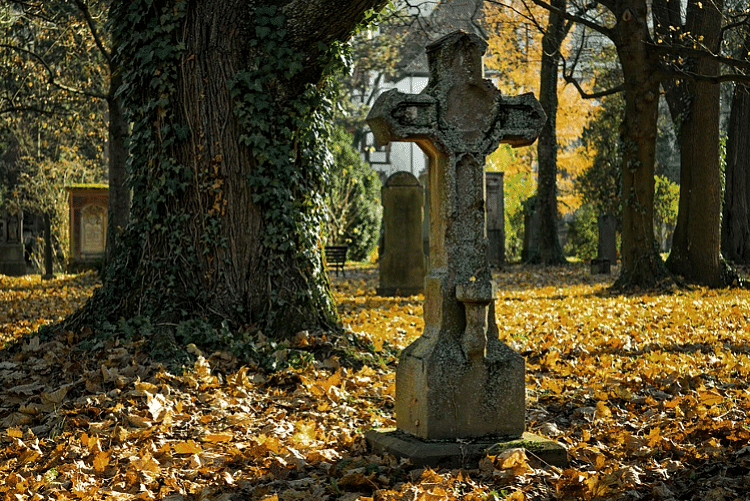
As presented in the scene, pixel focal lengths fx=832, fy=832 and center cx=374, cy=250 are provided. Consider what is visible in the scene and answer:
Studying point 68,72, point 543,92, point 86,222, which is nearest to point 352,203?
point 543,92

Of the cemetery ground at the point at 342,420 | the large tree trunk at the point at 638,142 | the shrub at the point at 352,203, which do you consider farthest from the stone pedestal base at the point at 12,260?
the large tree trunk at the point at 638,142

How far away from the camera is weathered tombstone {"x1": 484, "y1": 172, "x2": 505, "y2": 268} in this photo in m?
22.7

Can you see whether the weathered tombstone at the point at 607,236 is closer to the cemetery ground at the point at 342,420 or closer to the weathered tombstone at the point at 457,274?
the cemetery ground at the point at 342,420

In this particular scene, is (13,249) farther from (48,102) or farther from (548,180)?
(548,180)

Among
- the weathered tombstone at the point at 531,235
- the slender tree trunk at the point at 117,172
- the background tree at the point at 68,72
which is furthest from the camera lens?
the weathered tombstone at the point at 531,235

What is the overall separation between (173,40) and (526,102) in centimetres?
437

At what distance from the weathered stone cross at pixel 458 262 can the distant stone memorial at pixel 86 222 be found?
1932 cm

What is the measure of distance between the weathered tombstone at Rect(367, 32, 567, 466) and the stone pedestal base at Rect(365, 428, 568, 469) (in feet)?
0.07

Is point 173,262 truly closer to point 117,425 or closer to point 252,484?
point 117,425

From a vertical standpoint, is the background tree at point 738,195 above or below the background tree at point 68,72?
below

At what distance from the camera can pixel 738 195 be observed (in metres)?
19.3

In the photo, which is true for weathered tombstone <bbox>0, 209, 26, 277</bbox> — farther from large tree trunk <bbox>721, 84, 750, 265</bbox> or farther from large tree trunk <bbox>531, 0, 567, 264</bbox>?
large tree trunk <bbox>721, 84, 750, 265</bbox>

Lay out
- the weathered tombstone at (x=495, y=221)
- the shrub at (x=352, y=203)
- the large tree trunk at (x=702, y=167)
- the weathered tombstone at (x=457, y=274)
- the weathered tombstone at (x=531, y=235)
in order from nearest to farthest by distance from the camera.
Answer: the weathered tombstone at (x=457, y=274) → the large tree trunk at (x=702, y=167) → the weathered tombstone at (x=495, y=221) → the weathered tombstone at (x=531, y=235) → the shrub at (x=352, y=203)

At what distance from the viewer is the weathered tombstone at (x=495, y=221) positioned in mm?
22656
